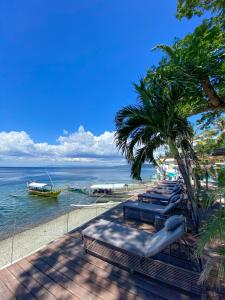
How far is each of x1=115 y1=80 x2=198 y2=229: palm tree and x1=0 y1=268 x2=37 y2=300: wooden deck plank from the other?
3.38 m

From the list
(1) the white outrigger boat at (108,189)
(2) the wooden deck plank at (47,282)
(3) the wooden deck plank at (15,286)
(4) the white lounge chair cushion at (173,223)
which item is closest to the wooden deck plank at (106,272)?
(2) the wooden deck plank at (47,282)

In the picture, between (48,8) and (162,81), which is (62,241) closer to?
(162,81)

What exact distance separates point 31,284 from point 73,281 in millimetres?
641

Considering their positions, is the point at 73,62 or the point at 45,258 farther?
the point at 73,62

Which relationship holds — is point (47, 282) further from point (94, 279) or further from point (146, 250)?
point (146, 250)

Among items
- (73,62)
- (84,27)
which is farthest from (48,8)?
(73,62)

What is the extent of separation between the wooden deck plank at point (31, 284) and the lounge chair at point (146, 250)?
3.32ft

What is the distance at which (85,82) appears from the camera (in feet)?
49.9

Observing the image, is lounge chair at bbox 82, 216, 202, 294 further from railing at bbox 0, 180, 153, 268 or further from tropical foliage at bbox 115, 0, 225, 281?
railing at bbox 0, 180, 153, 268

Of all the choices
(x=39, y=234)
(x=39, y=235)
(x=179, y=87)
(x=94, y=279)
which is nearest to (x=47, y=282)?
(x=94, y=279)

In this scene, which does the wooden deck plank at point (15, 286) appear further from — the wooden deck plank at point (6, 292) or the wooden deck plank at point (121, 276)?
the wooden deck plank at point (121, 276)

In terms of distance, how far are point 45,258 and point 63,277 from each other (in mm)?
761

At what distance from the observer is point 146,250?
2537 millimetres

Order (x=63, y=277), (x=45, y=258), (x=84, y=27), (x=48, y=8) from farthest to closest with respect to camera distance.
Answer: (x=84, y=27) < (x=48, y=8) < (x=45, y=258) < (x=63, y=277)
